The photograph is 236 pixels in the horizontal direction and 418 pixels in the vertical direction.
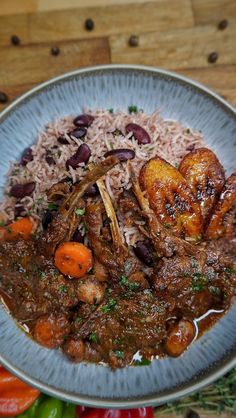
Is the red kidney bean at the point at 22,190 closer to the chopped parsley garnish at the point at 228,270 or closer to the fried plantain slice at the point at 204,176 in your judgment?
the fried plantain slice at the point at 204,176

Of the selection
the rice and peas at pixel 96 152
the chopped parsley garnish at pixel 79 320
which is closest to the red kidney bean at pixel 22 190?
A: the rice and peas at pixel 96 152

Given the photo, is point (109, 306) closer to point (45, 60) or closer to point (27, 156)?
point (27, 156)

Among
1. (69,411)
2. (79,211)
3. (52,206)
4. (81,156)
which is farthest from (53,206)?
(69,411)

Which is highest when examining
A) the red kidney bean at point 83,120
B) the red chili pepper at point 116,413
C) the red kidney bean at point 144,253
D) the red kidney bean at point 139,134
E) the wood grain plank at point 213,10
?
the wood grain plank at point 213,10

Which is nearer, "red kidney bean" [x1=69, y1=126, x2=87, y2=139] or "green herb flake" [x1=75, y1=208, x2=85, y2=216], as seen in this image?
"green herb flake" [x1=75, y1=208, x2=85, y2=216]

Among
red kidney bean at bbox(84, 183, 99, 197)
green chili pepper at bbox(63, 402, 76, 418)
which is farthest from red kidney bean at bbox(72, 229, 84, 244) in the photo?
green chili pepper at bbox(63, 402, 76, 418)

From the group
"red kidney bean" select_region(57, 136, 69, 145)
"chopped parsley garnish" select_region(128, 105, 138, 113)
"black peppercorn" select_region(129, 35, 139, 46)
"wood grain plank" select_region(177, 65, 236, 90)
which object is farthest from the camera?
"black peppercorn" select_region(129, 35, 139, 46)

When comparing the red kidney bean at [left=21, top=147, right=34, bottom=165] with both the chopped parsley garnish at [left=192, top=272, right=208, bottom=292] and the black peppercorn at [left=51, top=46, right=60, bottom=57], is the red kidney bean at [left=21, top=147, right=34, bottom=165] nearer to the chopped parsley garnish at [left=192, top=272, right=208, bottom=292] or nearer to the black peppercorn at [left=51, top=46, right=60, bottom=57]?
the black peppercorn at [left=51, top=46, right=60, bottom=57]

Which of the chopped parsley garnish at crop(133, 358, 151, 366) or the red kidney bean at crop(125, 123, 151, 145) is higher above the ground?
the red kidney bean at crop(125, 123, 151, 145)
